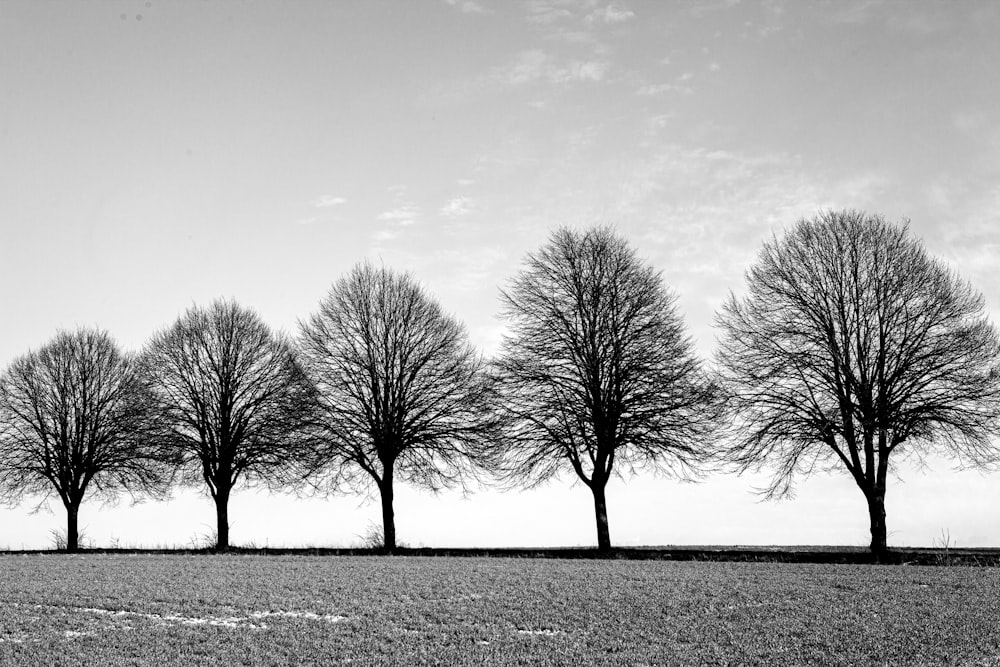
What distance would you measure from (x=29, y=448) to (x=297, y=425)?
17215mm

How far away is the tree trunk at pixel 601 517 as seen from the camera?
104ft

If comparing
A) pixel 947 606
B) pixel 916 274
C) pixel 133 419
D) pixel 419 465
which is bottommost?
pixel 947 606

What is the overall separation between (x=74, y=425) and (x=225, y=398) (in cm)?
1014

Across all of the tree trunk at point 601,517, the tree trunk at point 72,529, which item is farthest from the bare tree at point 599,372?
the tree trunk at point 72,529

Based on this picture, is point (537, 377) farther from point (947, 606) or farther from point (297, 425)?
point (947, 606)

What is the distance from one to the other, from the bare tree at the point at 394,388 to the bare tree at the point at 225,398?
2481mm

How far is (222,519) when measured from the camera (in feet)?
127

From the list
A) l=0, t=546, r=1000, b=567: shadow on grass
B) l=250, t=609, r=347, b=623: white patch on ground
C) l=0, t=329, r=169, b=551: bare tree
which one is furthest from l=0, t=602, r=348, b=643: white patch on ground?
l=0, t=329, r=169, b=551: bare tree

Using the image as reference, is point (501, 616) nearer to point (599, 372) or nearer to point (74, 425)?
point (599, 372)

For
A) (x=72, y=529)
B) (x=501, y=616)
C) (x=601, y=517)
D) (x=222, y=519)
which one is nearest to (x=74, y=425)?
(x=72, y=529)

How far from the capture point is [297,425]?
3622 centimetres

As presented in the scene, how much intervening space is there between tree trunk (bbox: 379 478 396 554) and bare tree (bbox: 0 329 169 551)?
13.9 meters

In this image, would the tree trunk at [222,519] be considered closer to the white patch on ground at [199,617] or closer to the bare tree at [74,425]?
the bare tree at [74,425]

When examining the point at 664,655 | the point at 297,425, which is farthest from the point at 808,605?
the point at 297,425
